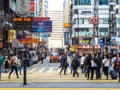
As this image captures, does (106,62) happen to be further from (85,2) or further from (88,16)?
(88,16)

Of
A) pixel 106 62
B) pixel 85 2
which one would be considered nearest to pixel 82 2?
pixel 85 2

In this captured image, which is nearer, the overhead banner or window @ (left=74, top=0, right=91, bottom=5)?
the overhead banner

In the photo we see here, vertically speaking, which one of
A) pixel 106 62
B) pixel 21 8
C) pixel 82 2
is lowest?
pixel 106 62

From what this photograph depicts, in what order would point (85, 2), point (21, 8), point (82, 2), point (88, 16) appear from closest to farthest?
point (21, 8), point (85, 2), point (88, 16), point (82, 2)

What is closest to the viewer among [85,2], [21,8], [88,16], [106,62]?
[106,62]

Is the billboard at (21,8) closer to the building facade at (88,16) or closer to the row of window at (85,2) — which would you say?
the building facade at (88,16)

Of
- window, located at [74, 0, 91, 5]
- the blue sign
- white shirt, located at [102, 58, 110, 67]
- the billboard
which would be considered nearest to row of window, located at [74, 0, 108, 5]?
window, located at [74, 0, 91, 5]

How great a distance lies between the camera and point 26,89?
21.7 metres

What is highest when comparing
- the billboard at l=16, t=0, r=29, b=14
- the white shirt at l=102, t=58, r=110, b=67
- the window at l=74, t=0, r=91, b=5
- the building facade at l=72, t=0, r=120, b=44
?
the billboard at l=16, t=0, r=29, b=14

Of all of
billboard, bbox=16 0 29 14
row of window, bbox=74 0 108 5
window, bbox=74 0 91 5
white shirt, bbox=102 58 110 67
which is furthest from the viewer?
window, bbox=74 0 91 5

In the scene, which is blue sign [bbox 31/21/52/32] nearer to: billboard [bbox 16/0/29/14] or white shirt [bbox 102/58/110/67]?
billboard [bbox 16/0/29/14]

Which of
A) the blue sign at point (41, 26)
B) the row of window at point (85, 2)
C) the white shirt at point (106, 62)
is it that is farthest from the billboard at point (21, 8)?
the row of window at point (85, 2)

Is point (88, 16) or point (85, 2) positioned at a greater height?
point (85, 2)

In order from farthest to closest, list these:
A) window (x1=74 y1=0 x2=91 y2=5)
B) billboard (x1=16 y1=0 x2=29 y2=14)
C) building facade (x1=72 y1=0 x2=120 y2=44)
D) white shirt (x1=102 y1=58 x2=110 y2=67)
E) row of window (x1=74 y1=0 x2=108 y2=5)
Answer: window (x1=74 y1=0 x2=91 y2=5)
building facade (x1=72 y1=0 x2=120 y2=44)
row of window (x1=74 y1=0 x2=108 y2=5)
billboard (x1=16 y1=0 x2=29 y2=14)
white shirt (x1=102 y1=58 x2=110 y2=67)
